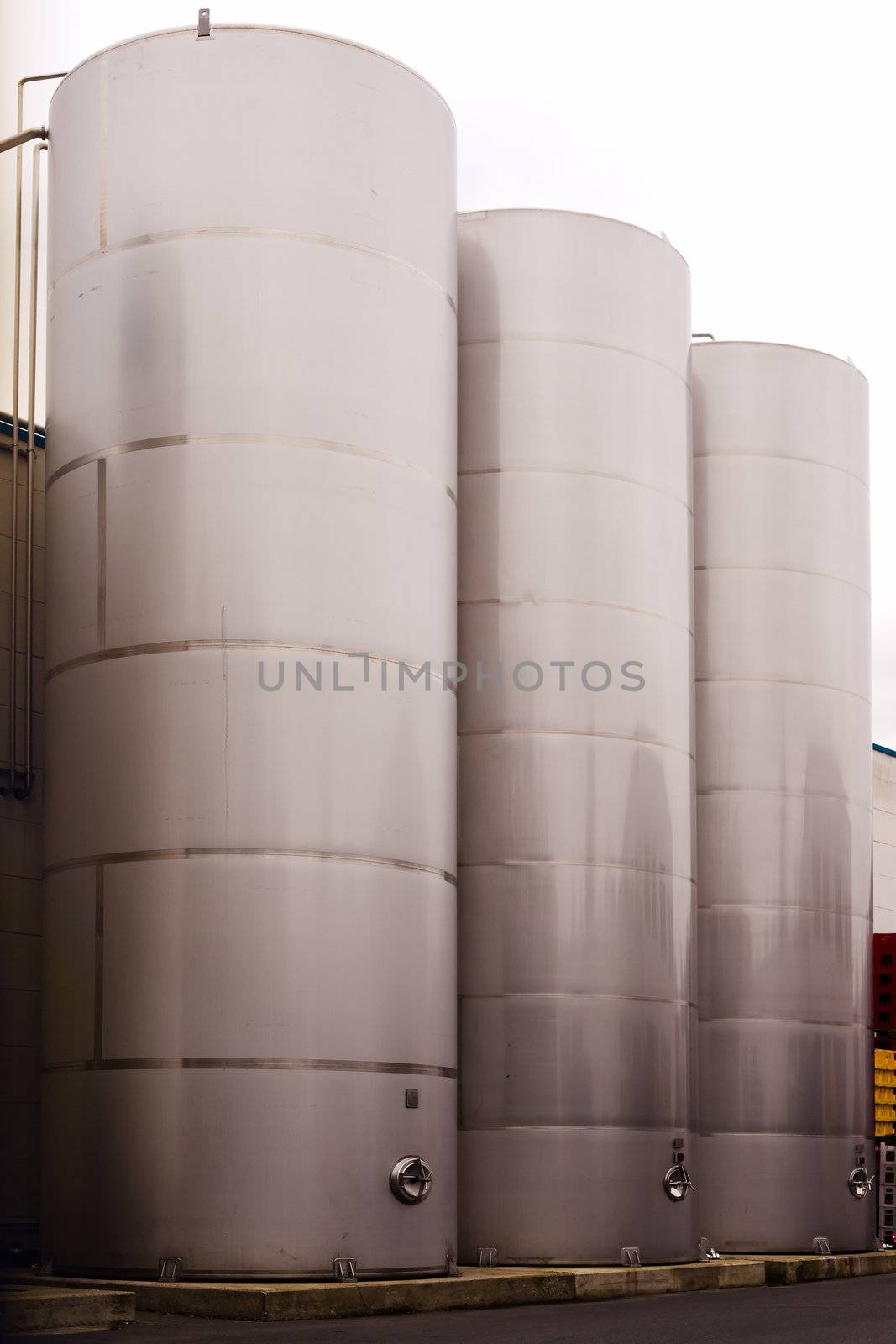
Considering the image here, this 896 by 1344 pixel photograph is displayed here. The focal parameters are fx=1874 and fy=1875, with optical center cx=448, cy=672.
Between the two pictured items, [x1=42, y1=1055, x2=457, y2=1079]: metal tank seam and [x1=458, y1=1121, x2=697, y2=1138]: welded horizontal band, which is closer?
[x1=42, y1=1055, x2=457, y2=1079]: metal tank seam

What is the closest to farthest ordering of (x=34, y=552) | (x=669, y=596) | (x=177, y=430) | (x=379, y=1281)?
(x=379, y=1281) → (x=177, y=430) → (x=34, y=552) → (x=669, y=596)

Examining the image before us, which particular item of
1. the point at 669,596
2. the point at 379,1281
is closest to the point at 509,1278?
the point at 379,1281

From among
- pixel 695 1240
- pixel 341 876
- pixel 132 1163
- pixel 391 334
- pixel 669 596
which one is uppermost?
pixel 391 334

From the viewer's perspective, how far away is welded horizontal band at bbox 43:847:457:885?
16219 mm

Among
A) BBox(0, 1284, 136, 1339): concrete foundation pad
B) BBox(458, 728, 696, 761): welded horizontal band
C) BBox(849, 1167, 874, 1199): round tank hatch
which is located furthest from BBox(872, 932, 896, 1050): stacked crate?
BBox(0, 1284, 136, 1339): concrete foundation pad

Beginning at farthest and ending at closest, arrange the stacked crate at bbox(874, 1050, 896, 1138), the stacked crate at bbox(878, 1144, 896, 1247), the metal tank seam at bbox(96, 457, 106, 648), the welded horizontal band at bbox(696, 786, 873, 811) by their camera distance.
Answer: the stacked crate at bbox(874, 1050, 896, 1138)
the stacked crate at bbox(878, 1144, 896, 1247)
the welded horizontal band at bbox(696, 786, 873, 811)
the metal tank seam at bbox(96, 457, 106, 648)

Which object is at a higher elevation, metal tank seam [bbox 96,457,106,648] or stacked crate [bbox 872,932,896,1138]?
metal tank seam [bbox 96,457,106,648]

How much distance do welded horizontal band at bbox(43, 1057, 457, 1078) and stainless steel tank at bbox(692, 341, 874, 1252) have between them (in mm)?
8765

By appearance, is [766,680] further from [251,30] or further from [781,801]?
[251,30]

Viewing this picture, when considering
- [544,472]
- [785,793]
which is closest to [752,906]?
[785,793]

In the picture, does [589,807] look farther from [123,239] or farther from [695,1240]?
[123,239]

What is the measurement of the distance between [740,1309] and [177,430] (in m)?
9.71

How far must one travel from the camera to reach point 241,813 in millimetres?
16297

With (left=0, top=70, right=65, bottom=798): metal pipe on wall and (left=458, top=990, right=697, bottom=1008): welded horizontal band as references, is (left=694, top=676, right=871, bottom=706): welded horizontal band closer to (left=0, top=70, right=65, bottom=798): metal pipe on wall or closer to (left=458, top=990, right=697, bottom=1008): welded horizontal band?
(left=458, top=990, right=697, bottom=1008): welded horizontal band
